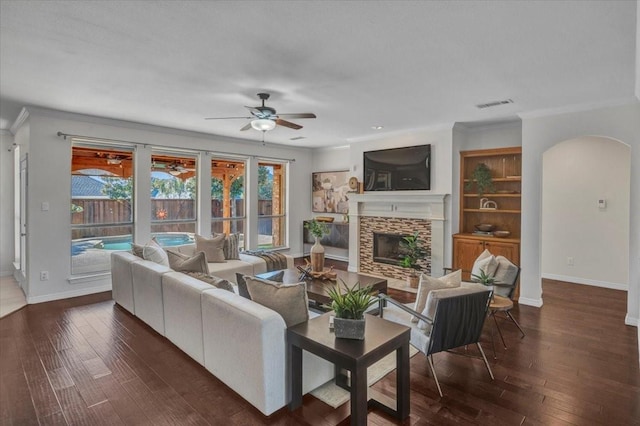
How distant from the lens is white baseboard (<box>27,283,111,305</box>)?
15.5ft

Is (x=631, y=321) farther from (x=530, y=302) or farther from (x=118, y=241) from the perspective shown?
(x=118, y=241)

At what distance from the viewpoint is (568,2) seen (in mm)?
2100

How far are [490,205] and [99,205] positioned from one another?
6.27 metres

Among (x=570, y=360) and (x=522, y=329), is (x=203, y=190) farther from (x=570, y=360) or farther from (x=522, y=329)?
(x=570, y=360)

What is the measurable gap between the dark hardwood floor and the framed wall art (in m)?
4.59

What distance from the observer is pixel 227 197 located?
23.3ft

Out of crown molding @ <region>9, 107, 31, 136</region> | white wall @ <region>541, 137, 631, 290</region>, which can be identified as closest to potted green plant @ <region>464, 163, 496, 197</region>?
white wall @ <region>541, 137, 631, 290</region>

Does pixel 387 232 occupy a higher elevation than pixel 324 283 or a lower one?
higher

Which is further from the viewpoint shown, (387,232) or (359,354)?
(387,232)

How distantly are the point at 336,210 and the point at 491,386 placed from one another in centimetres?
561

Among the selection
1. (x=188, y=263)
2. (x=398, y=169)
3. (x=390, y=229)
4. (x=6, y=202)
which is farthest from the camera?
(x=390, y=229)

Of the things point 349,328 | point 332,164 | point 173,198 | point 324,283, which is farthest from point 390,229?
point 349,328

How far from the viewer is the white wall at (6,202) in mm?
6027

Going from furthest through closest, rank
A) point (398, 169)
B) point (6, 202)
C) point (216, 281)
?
point (398, 169) → point (6, 202) → point (216, 281)
